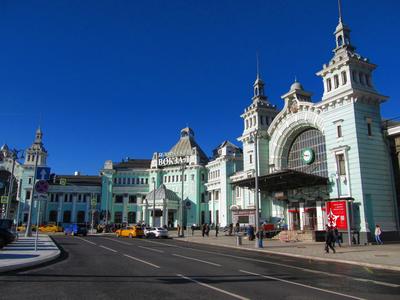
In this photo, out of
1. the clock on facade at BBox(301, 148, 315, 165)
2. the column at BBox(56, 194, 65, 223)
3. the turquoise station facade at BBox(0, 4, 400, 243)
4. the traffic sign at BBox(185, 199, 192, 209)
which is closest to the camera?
the turquoise station facade at BBox(0, 4, 400, 243)

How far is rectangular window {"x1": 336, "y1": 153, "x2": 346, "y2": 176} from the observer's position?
37969 millimetres

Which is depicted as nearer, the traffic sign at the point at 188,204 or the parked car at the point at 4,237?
the parked car at the point at 4,237

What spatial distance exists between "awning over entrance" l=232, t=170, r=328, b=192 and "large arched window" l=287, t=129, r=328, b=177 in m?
2.79

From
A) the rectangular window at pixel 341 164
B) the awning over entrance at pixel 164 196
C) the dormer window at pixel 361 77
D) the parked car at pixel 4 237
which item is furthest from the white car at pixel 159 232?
the dormer window at pixel 361 77

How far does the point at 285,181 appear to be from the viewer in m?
43.0

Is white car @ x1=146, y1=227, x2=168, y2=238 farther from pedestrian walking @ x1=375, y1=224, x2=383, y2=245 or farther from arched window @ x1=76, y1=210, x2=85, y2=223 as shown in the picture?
arched window @ x1=76, y1=210, x2=85, y2=223

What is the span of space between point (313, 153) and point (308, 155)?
0.67 metres

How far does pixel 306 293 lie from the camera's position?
10.1 metres

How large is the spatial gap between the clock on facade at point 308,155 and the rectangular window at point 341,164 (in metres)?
6.07

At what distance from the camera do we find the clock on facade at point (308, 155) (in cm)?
4476

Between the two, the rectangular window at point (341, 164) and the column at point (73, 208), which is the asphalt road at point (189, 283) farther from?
the column at point (73, 208)

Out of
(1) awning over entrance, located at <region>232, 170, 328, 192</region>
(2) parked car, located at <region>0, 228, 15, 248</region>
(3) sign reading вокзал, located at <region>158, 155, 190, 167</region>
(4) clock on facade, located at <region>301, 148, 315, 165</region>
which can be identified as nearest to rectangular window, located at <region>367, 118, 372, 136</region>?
(1) awning over entrance, located at <region>232, 170, 328, 192</region>

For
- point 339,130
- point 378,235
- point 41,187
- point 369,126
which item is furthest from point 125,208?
point 41,187

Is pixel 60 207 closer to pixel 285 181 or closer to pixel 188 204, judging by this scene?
pixel 188 204
